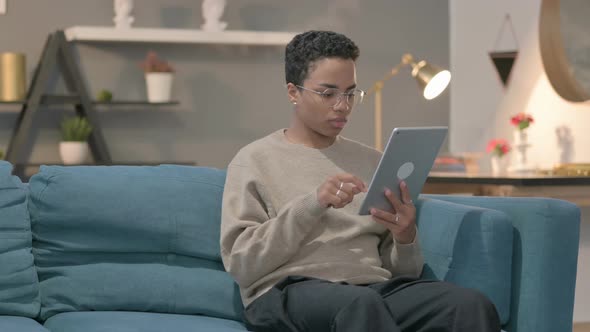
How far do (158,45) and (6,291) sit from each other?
9.89 ft

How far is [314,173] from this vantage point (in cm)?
226

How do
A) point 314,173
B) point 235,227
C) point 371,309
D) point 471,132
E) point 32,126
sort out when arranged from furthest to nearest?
point 471,132 < point 32,126 < point 314,173 < point 235,227 < point 371,309

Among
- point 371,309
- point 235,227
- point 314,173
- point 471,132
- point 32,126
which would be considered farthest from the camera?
point 471,132

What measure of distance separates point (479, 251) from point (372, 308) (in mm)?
398

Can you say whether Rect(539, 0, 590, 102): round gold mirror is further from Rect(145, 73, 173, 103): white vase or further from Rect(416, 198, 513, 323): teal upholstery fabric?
Rect(416, 198, 513, 323): teal upholstery fabric

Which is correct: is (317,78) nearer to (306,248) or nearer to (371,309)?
(306,248)

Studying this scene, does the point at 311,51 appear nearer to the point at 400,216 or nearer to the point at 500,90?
the point at 400,216

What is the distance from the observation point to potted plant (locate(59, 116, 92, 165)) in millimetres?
4797

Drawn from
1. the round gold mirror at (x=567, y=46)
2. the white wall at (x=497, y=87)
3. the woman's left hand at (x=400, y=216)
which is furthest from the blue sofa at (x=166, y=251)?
the white wall at (x=497, y=87)

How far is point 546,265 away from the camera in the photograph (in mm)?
2115

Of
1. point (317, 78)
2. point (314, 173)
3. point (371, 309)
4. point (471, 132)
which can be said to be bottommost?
point (471, 132)

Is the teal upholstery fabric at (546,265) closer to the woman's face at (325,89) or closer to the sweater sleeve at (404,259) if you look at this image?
the sweater sleeve at (404,259)

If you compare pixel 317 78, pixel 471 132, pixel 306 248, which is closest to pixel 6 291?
pixel 306 248

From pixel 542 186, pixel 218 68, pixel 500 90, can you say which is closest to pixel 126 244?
pixel 542 186
